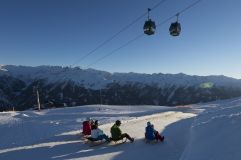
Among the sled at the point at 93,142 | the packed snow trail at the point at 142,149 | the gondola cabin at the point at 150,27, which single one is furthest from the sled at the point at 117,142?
the gondola cabin at the point at 150,27

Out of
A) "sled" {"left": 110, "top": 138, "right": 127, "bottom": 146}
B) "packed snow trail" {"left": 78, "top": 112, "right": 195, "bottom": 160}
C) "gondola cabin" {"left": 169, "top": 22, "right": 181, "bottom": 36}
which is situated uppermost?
"gondola cabin" {"left": 169, "top": 22, "right": 181, "bottom": 36}

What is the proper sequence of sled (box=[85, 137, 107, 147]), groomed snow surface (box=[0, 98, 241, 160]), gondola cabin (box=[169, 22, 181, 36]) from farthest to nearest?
1. gondola cabin (box=[169, 22, 181, 36])
2. sled (box=[85, 137, 107, 147])
3. groomed snow surface (box=[0, 98, 241, 160])

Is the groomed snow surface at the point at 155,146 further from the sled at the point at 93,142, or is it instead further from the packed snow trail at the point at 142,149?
the sled at the point at 93,142

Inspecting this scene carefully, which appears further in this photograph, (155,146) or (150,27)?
(150,27)

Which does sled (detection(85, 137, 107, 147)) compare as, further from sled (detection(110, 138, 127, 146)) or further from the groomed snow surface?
sled (detection(110, 138, 127, 146))

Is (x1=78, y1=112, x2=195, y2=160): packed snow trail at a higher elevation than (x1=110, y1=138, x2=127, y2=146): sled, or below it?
below

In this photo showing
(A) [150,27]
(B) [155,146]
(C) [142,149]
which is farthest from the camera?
(A) [150,27]

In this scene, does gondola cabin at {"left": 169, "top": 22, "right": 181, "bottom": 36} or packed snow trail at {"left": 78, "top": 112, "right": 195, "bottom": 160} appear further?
gondola cabin at {"left": 169, "top": 22, "right": 181, "bottom": 36}

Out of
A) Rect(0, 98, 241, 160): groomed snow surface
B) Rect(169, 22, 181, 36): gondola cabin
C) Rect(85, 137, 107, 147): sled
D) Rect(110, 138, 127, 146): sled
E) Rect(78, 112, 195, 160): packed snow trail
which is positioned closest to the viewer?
Rect(0, 98, 241, 160): groomed snow surface

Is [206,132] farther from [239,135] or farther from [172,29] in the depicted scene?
[172,29]

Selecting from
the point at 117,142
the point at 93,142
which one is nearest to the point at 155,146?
→ the point at 117,142

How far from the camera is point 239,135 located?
1441 cm

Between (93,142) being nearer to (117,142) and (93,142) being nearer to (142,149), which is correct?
(117,142)

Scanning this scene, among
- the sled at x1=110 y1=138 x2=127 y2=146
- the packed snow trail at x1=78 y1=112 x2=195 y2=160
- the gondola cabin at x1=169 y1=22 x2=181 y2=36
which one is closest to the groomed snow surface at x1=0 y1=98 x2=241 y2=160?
the packed snow trail at x1=78 y1=112 x2=195 y2=160
